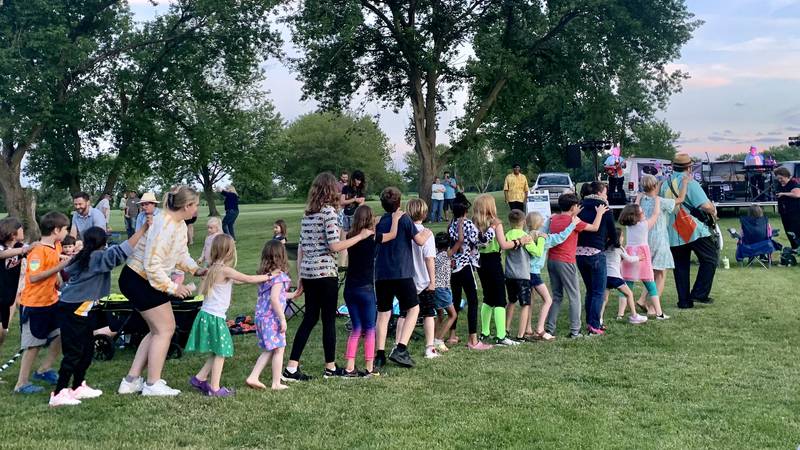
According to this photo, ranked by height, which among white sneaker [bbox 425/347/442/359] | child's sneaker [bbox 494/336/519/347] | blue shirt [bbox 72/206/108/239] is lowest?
child's sneaker [bbox 494/336/519/347]

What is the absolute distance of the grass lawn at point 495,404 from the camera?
425 cm

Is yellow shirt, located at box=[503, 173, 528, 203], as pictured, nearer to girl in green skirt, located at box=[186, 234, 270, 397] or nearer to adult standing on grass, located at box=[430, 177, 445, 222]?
adult standing on grass, located at box=[430, 177, 445, 222]

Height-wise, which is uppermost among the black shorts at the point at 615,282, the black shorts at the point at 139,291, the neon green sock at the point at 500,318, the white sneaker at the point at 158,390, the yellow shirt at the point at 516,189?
the yellow shirt at the point at 516,189

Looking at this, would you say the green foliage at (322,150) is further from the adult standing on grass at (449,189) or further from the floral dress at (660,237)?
the floral dress at (660,237)

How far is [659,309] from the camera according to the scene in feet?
26.6

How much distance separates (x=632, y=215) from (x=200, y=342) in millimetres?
5407

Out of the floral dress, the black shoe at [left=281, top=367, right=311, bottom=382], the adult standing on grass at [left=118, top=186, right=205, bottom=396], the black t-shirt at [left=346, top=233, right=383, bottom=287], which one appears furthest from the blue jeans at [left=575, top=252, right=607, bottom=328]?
the adult standing on grass at [left=118, top=186, right=205, bottom=396]

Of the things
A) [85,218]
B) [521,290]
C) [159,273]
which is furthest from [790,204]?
[85,218]

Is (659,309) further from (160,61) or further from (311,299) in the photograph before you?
(160,61)

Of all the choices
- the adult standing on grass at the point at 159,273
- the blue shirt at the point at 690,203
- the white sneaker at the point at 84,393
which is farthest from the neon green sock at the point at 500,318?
the white sneaker at the point at 84,393

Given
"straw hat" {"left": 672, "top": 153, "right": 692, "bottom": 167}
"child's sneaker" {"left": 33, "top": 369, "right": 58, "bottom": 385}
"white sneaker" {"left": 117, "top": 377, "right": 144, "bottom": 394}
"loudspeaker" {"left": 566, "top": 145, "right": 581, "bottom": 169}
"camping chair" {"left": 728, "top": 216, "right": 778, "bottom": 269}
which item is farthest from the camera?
"loudspeaker" {"left": 566, "top": 145, "right": 581, "bottom": 169}

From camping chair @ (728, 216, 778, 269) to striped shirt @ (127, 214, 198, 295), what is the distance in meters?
10.5

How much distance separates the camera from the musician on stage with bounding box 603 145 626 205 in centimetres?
2361

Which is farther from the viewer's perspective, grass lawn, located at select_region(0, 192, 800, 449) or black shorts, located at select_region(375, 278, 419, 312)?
black shorts, located at select_region(375, 278, 419, 312)
